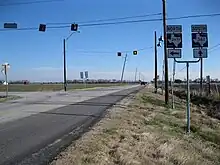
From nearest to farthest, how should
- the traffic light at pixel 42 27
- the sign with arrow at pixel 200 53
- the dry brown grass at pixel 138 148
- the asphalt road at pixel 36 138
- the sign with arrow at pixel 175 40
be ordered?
the dry brown grass at pixel 138 148 → the asphalt road at pixel 36 138 → the sign with arrow at pixel 200 53 → the sign with arrow at pixel 175 40 → the traffic light at pixel 42 27

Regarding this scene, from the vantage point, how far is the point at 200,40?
11320 mm

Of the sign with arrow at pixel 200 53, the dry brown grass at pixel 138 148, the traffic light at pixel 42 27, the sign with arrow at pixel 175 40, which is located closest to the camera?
the dry brown grass at pixel 138 148

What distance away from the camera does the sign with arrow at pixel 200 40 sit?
11.3 m

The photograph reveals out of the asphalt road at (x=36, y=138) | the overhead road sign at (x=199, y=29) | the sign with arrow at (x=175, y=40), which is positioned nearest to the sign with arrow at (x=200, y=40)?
the overhead road sign at (x=199, y=29)

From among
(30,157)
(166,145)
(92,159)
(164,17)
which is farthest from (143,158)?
(164,17)

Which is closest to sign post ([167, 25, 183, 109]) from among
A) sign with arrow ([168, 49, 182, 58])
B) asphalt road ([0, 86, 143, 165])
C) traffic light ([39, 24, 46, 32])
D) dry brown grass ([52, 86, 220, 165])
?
sign with arrow ([168, 49, 182, 58])

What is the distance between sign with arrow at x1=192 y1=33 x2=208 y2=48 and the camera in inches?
445

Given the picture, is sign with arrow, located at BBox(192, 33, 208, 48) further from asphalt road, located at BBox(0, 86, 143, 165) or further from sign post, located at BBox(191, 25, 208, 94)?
asphalt road, located at BBox(0, 86, 143, 165)

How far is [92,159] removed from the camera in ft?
23.6

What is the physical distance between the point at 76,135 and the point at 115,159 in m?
3.59

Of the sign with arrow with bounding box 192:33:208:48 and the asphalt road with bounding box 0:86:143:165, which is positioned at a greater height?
the sign with arrow with bounding box 192:33:208:48

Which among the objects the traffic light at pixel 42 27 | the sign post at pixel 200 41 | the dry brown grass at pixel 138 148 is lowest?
the dry brown grass at pixel 138 148

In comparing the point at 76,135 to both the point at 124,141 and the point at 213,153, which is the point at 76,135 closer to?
the point at 124,141

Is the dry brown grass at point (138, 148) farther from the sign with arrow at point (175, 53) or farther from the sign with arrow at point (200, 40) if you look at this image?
the sign with arrow at point (200, 40)
